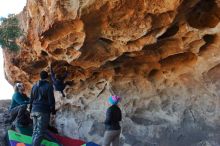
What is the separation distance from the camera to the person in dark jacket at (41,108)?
318 inches

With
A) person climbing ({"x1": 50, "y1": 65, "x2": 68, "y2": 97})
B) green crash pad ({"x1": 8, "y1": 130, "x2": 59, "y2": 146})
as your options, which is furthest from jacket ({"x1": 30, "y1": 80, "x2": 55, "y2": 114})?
person climbing ({"x1": 50, "y1": 65, "x2": 68, "y2": 97})

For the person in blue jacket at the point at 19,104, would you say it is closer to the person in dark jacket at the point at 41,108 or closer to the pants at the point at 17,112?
the pants at the point at 17,112

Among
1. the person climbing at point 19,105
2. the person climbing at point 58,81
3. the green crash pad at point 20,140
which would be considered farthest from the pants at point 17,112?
the person climbing at point 58,81

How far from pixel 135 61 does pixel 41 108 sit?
2.53 m

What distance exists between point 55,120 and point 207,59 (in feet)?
14.6

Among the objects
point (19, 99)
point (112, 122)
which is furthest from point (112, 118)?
point (19, 99)

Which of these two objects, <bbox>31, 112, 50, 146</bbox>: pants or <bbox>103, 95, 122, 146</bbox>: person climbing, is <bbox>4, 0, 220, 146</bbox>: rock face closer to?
<bbox>103, 95, 122, 146</bbox>: person climbing

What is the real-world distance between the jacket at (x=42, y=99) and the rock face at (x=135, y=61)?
1.01m

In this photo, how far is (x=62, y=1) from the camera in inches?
298

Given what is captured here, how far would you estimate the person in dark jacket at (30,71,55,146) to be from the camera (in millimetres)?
8086

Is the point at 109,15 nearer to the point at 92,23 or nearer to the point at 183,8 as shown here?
the point at 92,23

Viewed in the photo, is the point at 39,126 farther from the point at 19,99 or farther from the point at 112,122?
the point at 112,122

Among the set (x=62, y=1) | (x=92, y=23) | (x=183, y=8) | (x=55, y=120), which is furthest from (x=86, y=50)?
(x=55, y=120)

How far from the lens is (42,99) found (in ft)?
26.7
